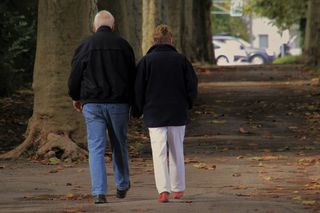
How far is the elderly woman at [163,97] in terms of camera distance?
9.58 m

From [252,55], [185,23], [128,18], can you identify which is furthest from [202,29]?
[252,55]

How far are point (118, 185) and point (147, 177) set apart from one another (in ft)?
7.03

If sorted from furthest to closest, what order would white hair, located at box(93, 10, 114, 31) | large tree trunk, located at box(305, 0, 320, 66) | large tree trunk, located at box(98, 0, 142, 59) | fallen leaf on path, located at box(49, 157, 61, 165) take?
large tree trunk, located at box(305, 0, 320, 66) < large tree trunk, located at box(98, 0, 142, 59) < fallen leaf on path, located at box(49, 157, 61, 165) < white hair, located at box(93, 10, 114, 31)

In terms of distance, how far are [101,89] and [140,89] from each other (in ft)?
1.25

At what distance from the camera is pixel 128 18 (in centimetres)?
2238

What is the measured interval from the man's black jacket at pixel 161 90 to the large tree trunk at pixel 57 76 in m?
4.23

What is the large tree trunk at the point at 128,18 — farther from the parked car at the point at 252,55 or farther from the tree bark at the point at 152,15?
the parked car at the point at 252,55

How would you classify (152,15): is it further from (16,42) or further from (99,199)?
(99,199)

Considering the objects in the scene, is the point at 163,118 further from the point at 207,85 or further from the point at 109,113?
the point at 207,85

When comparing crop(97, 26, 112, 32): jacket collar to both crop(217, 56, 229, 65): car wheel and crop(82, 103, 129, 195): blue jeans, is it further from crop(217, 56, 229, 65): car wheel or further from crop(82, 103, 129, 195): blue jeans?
crop(217, 56, 229, 65): car wheel

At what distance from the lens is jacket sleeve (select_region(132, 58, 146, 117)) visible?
9.54m

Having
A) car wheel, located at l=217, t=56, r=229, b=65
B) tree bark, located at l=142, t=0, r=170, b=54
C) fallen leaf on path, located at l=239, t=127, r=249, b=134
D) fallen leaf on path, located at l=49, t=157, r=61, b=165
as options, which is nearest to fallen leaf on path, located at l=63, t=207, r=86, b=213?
fallen leaf on path, located at l=49, t=157, r=61, b=165

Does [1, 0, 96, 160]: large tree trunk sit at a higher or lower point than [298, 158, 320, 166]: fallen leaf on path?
higher

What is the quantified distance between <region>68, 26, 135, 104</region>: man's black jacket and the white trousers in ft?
1.55
